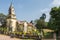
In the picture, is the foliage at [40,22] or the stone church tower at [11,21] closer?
the stone church tower at [11,21]

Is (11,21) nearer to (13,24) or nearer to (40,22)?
(13,24)

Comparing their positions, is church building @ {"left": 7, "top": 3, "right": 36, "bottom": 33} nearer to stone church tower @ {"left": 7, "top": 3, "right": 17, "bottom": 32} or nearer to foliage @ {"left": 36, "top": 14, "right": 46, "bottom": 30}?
stone church tower @ {"left": 7, "top": 3, "right": 17, "bottom": 32}

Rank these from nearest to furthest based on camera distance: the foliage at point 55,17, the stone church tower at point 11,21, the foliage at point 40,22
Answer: the foliage at point 55,17 → the stone church tower at point 11,21 → the foliage at point 40,22

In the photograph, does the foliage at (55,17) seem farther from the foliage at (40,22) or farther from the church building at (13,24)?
the foliage at (40,22)

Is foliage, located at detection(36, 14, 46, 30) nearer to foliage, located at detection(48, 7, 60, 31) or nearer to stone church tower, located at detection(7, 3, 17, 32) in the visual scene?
stone church tower, located at detection(7, 3, 17, 32)

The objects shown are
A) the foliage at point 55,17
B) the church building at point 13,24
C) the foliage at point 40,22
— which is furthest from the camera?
the foliage at point 40,22

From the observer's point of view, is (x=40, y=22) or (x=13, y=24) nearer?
(x=13, y=24)

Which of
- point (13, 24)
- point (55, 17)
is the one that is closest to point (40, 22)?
point (13, 24)

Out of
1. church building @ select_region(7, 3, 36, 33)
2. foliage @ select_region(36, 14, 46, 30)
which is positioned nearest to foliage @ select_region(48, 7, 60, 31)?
church building @ select_region(7, 3, 36, 33)

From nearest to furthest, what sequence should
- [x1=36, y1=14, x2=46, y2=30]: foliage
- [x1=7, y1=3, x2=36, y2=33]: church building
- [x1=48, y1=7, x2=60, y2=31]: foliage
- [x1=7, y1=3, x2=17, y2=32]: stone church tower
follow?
[x1=48, y1=7, x2=60, y2=31]: foliage
[x1=7, y1=3, x2=17, y2=32]: stone church tower
[x1=7, y1=3, x2=36, y2=33]: church building
[x1=36, y1=14, x2=46, y2=30]: foliage

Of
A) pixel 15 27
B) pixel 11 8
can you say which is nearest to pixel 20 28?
pixel 15 27

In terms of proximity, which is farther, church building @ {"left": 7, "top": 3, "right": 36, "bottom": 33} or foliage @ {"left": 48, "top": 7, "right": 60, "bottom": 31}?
church building @ {"left": 7, "top": 3, "right": 36, "bottom": 33}

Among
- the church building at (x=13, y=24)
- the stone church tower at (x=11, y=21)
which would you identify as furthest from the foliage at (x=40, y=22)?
the stone church tower at (x=11, y=21)

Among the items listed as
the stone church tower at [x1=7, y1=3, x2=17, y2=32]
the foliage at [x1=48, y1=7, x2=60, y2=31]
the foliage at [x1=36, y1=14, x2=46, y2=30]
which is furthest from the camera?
the foliage at [x1=36, y1=14, x2=46, y2=30]
